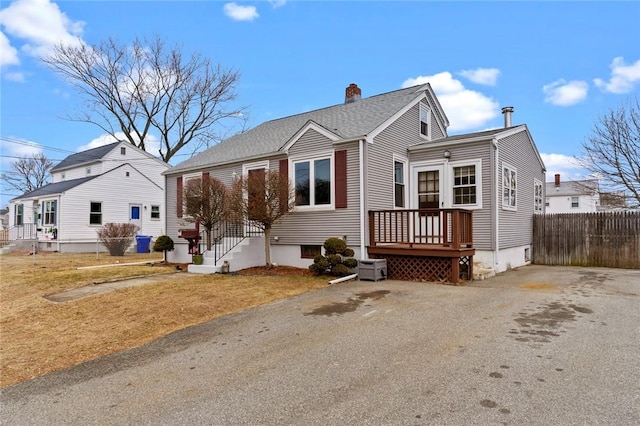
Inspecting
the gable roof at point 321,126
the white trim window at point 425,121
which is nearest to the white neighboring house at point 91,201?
the gable roof at point 321,126

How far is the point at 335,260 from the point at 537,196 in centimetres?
953

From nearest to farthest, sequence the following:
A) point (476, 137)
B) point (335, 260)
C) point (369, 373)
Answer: point (369, 373), point (335, 260), point (476, 137)

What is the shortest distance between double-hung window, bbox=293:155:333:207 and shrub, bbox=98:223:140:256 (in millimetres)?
11416

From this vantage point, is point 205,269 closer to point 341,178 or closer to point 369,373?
point 341,178

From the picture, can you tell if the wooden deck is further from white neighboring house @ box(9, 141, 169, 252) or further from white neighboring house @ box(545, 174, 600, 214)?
white neighboring house @ box(545, 174, 600, 214)

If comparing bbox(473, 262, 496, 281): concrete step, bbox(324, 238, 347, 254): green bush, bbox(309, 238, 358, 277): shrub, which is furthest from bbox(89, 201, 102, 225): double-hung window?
bbox(473, 262, 496, 281): concrete step

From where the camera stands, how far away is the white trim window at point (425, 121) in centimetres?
1291

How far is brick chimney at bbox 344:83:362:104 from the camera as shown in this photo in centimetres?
1528

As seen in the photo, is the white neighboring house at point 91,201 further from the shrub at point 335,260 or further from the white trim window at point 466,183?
the white trim window at point 466,183

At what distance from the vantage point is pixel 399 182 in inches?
453

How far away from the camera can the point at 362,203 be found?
395 inches

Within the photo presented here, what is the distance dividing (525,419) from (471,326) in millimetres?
2553

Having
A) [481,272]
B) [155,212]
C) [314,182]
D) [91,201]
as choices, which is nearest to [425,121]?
[314,182]

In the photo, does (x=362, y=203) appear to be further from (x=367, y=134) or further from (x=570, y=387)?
(x=570, y=387)
